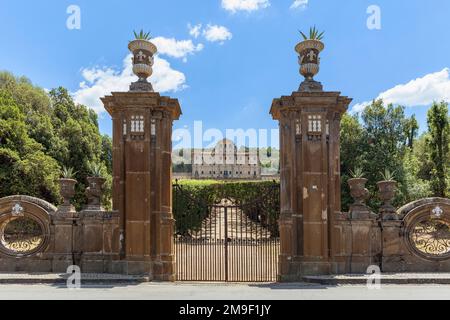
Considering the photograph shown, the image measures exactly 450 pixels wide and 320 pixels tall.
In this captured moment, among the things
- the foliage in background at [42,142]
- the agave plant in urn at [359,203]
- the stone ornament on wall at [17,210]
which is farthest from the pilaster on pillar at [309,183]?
the foliage in background at [42,142]

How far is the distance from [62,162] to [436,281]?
71.4 feet

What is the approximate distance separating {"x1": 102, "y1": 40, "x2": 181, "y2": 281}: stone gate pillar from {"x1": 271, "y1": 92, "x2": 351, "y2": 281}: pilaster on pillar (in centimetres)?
278

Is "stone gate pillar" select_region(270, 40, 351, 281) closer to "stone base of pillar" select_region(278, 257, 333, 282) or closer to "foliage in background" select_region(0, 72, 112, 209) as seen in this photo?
"stone base of pillar" select_region(278, 257, 333, 282)

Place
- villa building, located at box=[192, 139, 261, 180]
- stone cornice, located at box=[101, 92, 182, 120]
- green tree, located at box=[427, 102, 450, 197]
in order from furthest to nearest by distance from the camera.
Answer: villa building, located at box=[192, 139, 261, 180]
green tree, located at box=[427, 102, 450, 197]
stone cornice, located at box=[101, 92, 182, 120]

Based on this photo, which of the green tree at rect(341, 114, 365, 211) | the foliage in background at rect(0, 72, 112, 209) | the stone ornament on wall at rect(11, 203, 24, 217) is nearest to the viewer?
the stone ornament on wall at rect(11, 203, 24, 217)

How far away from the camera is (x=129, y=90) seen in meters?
9.30

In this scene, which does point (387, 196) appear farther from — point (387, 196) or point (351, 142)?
point (351, 142)

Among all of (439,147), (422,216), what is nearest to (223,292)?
(422,216)

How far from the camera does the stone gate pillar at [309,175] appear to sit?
888 centimetres

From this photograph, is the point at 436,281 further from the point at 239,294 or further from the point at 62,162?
the point at 62,162

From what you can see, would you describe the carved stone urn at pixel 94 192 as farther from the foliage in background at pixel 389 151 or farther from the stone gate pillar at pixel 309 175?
the foliage in background at pixel 389 151

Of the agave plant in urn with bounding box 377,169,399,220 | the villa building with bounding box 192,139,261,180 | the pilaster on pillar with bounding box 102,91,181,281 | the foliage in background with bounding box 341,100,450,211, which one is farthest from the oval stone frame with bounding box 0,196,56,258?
the villa building with bounding box 192,139,261,180

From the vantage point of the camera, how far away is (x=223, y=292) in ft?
25.0

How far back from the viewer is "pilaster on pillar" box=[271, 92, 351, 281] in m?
8.87
